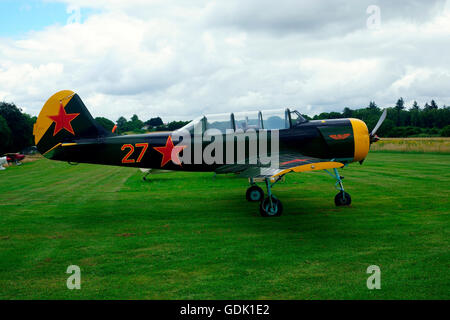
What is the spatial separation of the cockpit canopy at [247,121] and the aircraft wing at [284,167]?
3.25 feet

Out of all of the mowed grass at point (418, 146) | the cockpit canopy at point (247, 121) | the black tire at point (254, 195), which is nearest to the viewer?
the cockpit canopy at point (247, 121)

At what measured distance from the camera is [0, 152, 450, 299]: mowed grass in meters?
4.62

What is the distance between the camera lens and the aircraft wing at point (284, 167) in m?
7.31

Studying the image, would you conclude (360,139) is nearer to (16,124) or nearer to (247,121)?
(247,121)

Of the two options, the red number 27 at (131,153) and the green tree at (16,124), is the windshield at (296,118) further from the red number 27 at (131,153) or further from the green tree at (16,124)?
the green tree at (16,124)

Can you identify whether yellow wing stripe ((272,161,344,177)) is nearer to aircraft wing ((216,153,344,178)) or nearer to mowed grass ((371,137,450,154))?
aircraft wing ((216,153,344,178))

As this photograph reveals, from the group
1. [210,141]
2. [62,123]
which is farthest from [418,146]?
[62,123]

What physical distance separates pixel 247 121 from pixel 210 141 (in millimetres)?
1213

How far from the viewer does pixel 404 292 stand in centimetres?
437

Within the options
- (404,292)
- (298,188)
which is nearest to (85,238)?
(404,292)

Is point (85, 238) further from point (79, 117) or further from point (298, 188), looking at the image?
point (298, 188)

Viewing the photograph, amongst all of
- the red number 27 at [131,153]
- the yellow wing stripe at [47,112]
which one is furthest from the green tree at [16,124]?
the red number 27 at [131,153]

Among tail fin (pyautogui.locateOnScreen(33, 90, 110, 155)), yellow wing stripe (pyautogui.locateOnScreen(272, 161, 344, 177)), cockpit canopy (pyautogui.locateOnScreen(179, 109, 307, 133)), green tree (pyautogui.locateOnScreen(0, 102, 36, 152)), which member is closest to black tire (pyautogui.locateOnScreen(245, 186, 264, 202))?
cockpit canopy (pyautogui.locateOnScreen(179, 109, 307, 133))

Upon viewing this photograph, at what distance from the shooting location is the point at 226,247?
636cm
